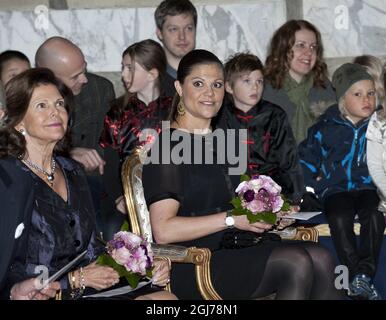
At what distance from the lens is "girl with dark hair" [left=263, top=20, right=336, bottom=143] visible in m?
7.02

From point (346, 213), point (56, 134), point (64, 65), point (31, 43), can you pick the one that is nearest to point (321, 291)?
point (346, 213)

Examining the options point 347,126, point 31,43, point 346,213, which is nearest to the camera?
point 346,213

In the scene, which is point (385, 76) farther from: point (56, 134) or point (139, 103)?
point (56, 134)

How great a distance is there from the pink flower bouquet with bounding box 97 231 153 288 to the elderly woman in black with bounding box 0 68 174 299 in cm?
4

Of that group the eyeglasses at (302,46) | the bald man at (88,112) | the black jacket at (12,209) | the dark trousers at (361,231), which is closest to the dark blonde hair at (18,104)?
the black jacket at (12,209)

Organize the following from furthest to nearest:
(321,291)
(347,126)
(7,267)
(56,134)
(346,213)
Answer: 1. (347,126)
2. (346,213)
3. (321,291)
4. (56,134)
5. (7,267)

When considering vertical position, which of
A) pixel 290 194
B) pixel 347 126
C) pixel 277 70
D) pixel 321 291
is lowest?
pixel 321 291

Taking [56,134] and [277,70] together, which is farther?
[277,70]

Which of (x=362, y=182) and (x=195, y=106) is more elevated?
(x=195, y=106)

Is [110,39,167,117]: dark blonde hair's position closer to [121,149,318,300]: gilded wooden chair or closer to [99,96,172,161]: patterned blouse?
[99,96,172,161]: patterned blouse

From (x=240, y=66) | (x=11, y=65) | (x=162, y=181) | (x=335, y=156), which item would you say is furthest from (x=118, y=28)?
(x=162, y=181)

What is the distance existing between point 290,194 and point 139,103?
121 cm

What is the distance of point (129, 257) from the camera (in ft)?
14.6

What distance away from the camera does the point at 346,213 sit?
20.0 ft
